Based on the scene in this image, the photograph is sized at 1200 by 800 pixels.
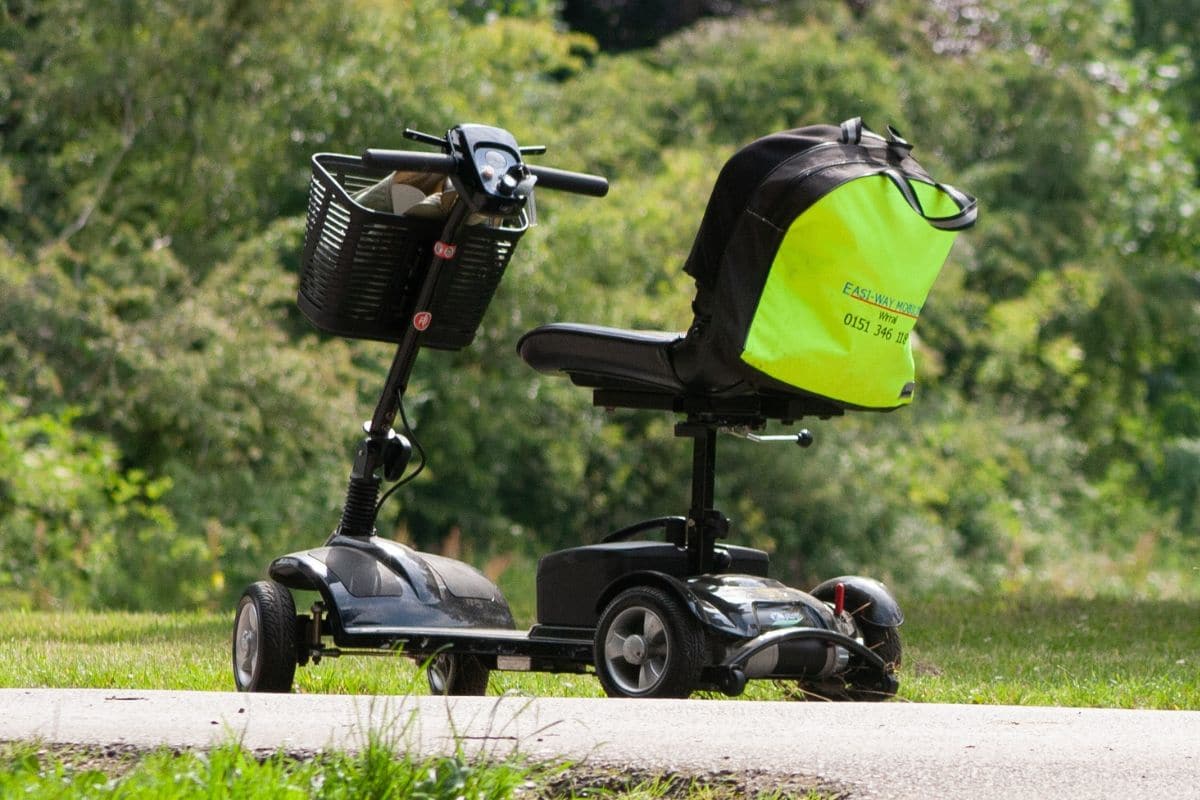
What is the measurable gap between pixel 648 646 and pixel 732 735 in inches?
42.6

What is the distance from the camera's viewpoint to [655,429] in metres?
16.3

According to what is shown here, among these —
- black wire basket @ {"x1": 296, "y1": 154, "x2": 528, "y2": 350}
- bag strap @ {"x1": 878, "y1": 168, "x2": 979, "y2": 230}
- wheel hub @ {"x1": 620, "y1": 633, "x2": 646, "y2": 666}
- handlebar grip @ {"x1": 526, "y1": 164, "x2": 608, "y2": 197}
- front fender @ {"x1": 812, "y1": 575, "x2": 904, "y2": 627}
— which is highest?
handlebar grip @ {"x1": 526, "y1": 164, "x2": 608, "y2": 197}

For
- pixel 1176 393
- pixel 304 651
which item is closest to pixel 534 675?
pixel 304 651

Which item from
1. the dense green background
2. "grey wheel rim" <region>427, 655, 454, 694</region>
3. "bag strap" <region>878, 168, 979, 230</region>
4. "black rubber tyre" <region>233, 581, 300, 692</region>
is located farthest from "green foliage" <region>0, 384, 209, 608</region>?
"bag strap" <region>878, 168, 979, 230</region>

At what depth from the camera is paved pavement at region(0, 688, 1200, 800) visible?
3695 millimetres

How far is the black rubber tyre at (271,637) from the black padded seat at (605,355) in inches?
38.9

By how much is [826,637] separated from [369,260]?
66.7 inches

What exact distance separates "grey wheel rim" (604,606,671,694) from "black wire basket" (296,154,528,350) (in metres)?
1.10

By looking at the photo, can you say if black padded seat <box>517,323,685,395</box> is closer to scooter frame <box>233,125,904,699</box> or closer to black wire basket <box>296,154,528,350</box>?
scooter frame <box>233,125,904,699</box>

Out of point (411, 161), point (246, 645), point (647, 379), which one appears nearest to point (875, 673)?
point (647, 379)

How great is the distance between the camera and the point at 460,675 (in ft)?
19.2

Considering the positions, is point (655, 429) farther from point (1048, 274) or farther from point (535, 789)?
point (535, 789)

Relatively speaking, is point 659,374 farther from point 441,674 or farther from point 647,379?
point 441,674

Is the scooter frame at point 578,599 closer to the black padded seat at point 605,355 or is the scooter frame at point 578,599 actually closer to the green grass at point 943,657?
the black padded seat at point 605,355
